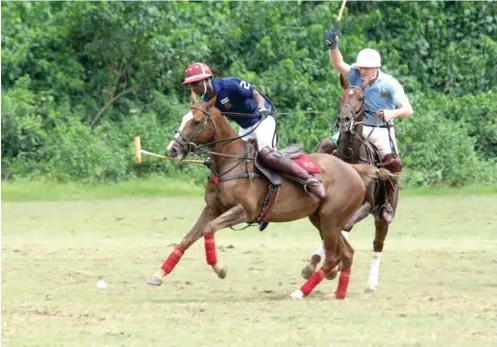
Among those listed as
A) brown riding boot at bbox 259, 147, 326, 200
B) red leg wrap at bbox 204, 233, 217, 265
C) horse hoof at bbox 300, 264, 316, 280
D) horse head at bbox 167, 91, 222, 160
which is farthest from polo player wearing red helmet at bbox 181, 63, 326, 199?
red leg wrap at bbox 204, 233, 217, 265

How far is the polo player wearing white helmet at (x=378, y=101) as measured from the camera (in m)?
13.2

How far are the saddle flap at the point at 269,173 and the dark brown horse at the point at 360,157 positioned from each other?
87 cm

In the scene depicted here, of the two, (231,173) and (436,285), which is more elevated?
(231,173)

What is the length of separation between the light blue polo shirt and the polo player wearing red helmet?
46.4 inches

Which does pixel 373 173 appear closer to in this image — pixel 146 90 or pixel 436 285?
pixel 436 285

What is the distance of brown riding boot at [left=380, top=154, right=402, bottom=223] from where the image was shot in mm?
13414

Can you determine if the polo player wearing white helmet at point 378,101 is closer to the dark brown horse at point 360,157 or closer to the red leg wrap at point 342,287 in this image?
the dark brown horse at point 360,157

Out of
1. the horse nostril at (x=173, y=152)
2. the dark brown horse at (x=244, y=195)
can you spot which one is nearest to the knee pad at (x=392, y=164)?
the dark brown horse at (x=244, y=195)

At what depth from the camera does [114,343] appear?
30.2 ft

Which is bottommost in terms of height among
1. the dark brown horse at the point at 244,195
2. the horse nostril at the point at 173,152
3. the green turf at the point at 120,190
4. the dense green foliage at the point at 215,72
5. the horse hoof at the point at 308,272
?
the green turf at the point at 120,190

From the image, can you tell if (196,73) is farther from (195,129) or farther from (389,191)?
(389,191)

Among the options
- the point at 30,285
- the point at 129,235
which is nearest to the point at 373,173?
the point at 30,285

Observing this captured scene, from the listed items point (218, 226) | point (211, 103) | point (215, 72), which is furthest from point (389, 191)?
point (215, 72)

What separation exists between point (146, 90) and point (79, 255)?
40.2 feet
